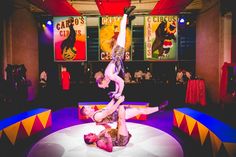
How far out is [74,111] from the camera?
A: 7.50m

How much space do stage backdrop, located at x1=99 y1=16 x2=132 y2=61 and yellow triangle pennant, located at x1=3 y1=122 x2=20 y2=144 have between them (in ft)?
20.8

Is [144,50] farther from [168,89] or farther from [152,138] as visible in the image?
[152,138]

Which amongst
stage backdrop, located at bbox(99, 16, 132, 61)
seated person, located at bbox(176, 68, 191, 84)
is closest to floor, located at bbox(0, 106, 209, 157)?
seated person, located at bbox(176, 68, 191, 84)

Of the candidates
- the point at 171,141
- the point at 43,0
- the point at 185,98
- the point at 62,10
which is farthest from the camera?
the point at 185,98

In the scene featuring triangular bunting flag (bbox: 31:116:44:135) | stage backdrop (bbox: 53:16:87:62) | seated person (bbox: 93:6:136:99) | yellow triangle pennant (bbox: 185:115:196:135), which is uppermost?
stage backdrop (bbox: 53:16:87:62)

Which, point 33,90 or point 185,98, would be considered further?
point 33,90

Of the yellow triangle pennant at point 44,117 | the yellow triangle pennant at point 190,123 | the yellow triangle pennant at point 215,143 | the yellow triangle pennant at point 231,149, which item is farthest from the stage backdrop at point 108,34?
the yellow triangle pennant at point 231,149

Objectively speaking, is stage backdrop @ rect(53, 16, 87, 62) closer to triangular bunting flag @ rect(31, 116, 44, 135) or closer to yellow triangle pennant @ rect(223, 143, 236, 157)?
triangular bunting flag @ rect(31, 116, 44, 135)

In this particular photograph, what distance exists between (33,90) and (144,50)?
554cm

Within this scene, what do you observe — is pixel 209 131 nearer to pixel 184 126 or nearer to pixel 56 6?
pixel 184 126

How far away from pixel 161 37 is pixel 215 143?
6937 mm

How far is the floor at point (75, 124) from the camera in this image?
3.79 meters

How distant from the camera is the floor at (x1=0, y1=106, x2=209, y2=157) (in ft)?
12.4

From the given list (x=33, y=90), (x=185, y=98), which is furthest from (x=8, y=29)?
(x=185, y=98)
